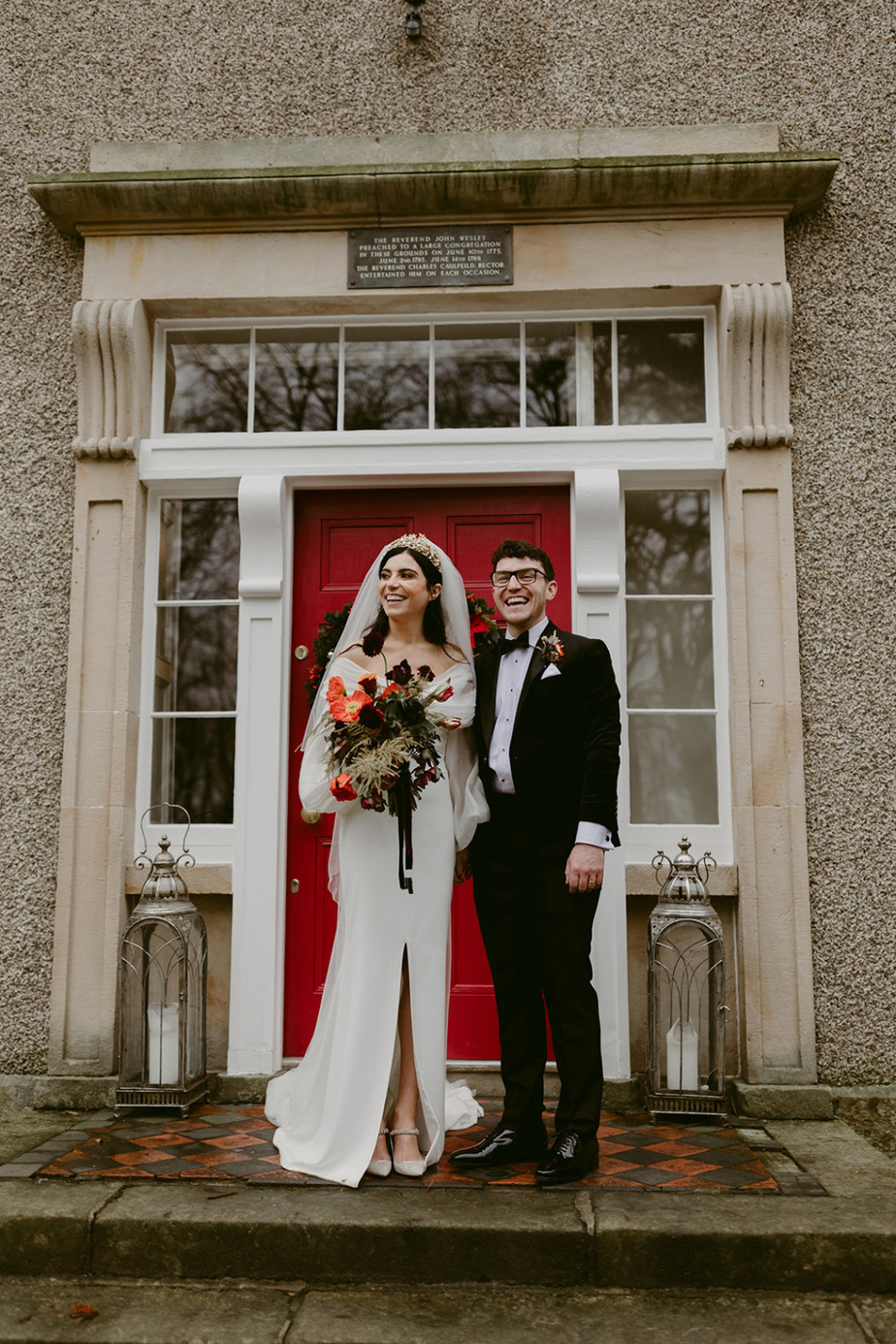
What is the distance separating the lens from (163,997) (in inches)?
177

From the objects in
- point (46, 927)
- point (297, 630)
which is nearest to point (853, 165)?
point (297, 630)

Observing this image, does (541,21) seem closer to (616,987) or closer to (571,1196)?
(616,987)

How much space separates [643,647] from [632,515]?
61cm

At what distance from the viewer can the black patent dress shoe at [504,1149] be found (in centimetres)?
370

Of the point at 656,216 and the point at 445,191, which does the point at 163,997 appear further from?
the point at 656,216

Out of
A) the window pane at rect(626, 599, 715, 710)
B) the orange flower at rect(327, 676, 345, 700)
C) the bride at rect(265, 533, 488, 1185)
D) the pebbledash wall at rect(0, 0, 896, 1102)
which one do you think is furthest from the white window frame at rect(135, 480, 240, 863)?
the window pane at rect(626, 599, 715, 710)

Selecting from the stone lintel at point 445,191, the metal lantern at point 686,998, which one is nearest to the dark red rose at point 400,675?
the metal lantern at point 686,998

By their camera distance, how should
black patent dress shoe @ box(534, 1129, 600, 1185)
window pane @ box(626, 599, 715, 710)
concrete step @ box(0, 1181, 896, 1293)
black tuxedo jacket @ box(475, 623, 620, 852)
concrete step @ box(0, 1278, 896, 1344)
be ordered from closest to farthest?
concrete step @ box(0, 1278, 896, 1344), concrete step @ box(0, 1181, 896, 1293), black patent dress shoe @ box(534, 1129, 600, 1185), black tuxedo jacket @ box(475, 623, 620, 852), window pane @ box(626, 599, 715, 710)

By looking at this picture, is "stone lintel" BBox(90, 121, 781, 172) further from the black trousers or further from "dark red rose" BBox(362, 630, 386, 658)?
the black trousers

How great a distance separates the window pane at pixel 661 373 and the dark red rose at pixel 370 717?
218 cm

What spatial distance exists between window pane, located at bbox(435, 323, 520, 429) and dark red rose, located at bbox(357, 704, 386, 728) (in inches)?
75.2

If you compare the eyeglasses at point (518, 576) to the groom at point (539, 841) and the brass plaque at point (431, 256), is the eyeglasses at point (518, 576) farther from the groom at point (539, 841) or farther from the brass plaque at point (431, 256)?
the brass plaque at point (431, 256)

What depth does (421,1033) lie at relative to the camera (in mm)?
3693

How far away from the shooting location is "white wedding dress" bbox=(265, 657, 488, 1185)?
12.0 feet
